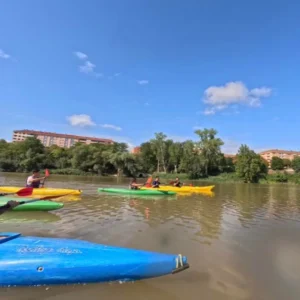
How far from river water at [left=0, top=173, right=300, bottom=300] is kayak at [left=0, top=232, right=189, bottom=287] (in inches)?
5.9

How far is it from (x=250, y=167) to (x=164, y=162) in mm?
24865

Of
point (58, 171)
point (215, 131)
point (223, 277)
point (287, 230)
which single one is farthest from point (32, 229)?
point (215, 131)

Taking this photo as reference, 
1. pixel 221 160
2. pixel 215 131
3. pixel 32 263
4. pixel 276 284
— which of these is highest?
pixel 215 131

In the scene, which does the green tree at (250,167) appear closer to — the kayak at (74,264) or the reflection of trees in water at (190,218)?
the reflection of trees in water at (190,218)

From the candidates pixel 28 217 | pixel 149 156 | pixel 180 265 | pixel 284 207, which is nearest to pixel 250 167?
pixel 149 156

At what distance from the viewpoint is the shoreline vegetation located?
5241cm

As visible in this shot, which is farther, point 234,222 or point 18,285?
point 234,222

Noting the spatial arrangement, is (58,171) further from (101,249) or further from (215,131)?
(101,249)

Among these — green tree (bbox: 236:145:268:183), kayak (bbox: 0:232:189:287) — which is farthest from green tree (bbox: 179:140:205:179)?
kayak (bbox: 0:232:189:287)

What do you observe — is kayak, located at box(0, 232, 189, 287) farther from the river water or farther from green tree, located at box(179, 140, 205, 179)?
green tree, located at box(179, 140, 205, 179)

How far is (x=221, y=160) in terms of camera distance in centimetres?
6241

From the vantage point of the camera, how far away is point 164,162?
69.6 m

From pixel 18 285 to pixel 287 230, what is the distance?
848 centimetres

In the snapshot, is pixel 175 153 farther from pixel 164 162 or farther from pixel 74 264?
pixel 74 264
